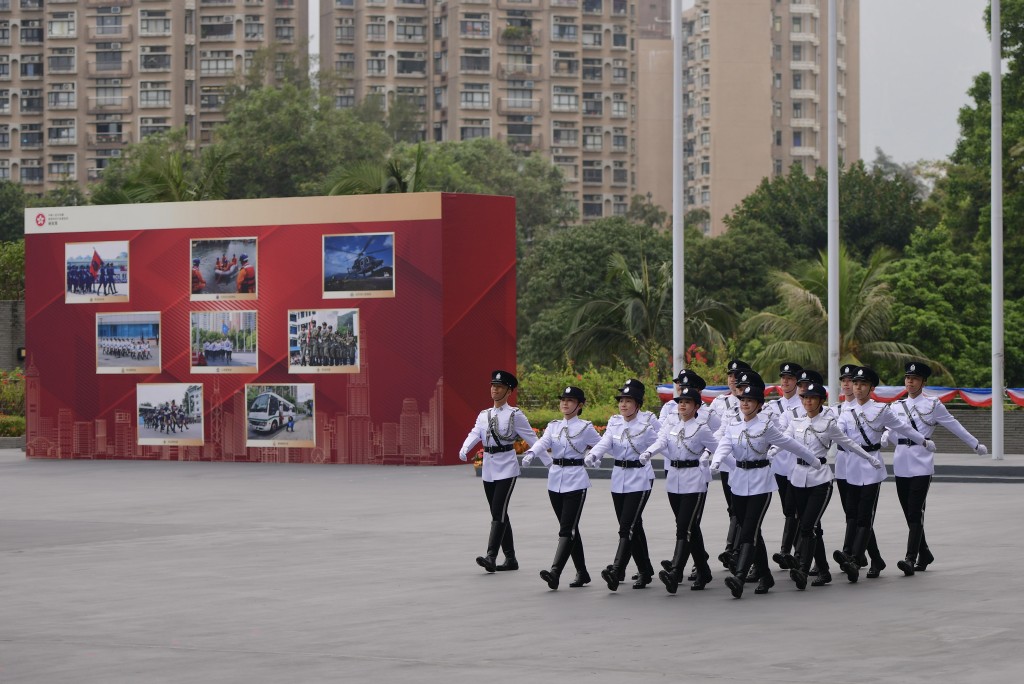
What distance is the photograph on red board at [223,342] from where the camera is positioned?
3284 centimetres

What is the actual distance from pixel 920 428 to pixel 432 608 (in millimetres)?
5429

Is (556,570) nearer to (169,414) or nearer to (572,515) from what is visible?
(572,515)

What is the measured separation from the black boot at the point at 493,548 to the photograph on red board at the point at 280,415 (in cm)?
1666

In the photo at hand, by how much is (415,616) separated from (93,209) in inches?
922

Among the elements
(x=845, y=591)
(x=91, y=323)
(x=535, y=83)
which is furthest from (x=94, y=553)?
(x=535, y=83)

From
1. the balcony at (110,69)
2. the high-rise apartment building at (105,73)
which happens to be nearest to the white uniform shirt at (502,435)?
the high-rise apartment building at (105,73)

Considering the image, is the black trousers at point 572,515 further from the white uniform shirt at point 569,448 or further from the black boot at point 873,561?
the black boot at point 873,561

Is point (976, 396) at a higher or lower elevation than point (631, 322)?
lower

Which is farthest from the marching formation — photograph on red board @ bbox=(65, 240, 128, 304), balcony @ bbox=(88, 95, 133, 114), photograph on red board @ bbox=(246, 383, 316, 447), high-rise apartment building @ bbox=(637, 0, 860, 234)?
balcony @ bbox=(88, 95, 133, 114)

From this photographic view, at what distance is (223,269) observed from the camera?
109 feet

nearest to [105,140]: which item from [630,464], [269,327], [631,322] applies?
[631,322]

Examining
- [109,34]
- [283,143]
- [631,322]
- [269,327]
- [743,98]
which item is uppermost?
[109,34]

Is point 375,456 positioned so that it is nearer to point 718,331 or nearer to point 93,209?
point 93,209

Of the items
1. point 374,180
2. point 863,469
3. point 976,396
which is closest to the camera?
point 863,469
